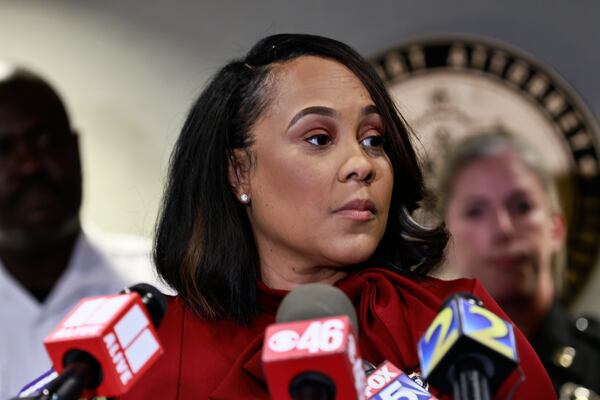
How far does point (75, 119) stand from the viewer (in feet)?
13.1

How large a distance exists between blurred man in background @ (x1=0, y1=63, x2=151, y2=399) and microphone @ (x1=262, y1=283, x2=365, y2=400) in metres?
2.21

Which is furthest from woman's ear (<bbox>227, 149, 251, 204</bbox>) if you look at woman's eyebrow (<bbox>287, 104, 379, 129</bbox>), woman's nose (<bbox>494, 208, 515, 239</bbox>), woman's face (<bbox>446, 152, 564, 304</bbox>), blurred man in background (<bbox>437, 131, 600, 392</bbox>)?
woman's nose (<bbox>494, 208, 515, 239</bbox>)

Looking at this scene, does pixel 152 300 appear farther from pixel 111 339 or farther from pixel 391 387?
pixel 391 387

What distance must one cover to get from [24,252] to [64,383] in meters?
2.26

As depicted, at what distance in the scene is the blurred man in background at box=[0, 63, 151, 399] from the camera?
11.1 ft

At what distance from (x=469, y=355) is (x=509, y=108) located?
8.27 feet

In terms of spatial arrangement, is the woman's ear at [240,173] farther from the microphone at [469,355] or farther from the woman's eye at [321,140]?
the microphone at [469,355]

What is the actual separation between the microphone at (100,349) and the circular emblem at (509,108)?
2204 millimetres

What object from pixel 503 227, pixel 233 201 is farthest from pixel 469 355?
pixel 503 227

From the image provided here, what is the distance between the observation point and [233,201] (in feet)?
6.40

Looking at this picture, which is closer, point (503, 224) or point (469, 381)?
point (469, 381)

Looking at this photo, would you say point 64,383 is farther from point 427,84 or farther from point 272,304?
point 427,84

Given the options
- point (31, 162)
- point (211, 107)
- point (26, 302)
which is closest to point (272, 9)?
point (31, 162)

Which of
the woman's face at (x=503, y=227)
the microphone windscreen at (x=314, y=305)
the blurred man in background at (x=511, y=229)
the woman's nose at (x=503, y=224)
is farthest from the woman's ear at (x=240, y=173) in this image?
the woman's nose at (x=503, y=224)
